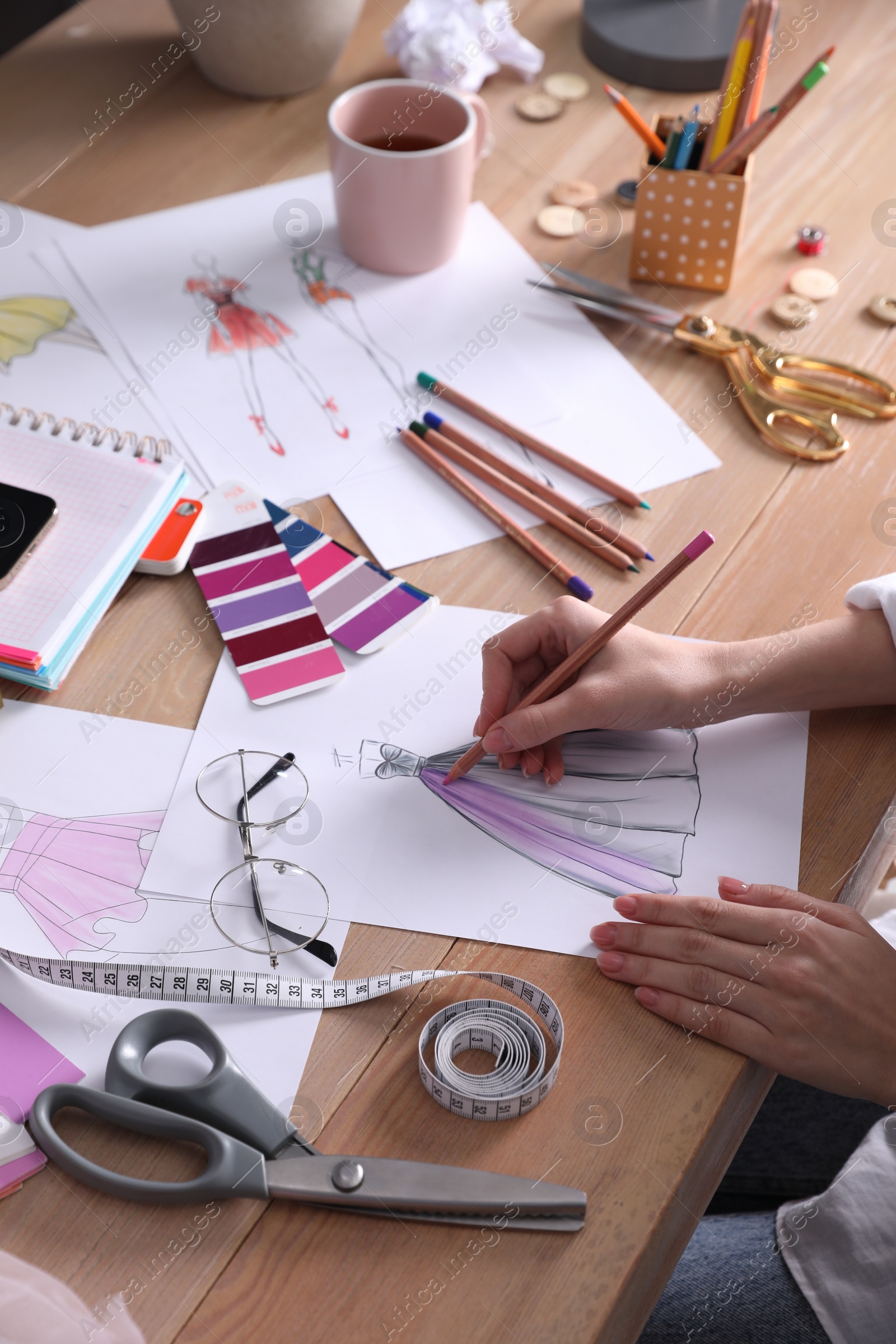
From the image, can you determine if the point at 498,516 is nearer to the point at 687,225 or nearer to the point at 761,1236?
the point at 687,225

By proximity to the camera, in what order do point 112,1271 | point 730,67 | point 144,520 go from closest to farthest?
point 112,1271 → point 144,520 → point 730,67

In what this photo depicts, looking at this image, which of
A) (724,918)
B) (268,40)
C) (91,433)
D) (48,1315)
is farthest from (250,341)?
(48,1315)

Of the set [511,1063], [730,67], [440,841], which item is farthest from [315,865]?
[730,67]

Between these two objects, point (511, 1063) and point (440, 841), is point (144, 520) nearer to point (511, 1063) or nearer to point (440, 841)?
point (440, 841)

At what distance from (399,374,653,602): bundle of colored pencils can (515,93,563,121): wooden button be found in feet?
1.83

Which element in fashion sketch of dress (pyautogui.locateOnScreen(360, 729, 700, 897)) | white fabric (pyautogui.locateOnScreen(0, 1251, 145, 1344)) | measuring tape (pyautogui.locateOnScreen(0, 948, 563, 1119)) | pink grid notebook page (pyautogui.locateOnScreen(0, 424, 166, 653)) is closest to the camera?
white fabric (pyautogui.locateOnScreen(0, 1251, 145, 1344))

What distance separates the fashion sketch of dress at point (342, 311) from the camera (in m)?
1.18

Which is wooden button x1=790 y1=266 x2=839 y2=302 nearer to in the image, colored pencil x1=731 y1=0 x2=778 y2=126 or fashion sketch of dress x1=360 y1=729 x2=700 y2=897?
colored pencil x1=731 y1=0 x2=778 y2=126

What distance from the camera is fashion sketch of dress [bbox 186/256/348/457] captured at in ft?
3.75

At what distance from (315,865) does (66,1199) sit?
0.90ft

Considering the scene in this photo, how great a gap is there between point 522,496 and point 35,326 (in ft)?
1.94

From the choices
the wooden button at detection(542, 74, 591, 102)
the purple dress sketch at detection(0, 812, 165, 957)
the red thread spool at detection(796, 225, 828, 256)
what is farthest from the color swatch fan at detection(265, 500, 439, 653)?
the wooden button at detection(542, 74, 591, 102)

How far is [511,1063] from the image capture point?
2.39ft

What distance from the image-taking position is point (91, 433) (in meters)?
1.08
